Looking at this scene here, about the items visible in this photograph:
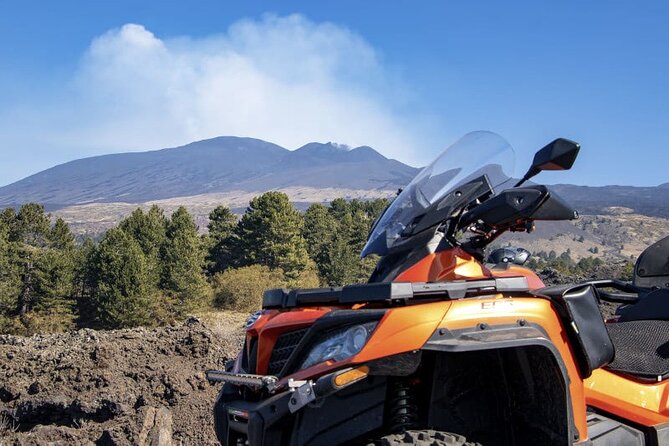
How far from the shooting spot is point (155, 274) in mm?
36000

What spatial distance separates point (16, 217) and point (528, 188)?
3930 centimetres

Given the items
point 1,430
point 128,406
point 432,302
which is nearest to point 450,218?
point 432,302

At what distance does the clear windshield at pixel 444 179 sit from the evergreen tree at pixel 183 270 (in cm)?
3276

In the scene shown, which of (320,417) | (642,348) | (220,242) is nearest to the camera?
(320,417)

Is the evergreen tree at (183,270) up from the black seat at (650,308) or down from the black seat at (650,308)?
down

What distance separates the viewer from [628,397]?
356 centimetres

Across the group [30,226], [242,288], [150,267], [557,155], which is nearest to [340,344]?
[557,155]

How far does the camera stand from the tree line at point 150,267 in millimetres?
33031

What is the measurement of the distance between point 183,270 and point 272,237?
8.88m

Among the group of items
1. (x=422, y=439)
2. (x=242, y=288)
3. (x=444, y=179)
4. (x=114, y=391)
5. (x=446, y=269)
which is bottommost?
(x=242, y=288)

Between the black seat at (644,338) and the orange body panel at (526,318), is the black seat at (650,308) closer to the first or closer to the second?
the black seat at (644,338)

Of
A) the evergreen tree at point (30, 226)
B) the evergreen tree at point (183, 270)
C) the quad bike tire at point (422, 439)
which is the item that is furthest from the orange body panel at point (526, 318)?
the evergreen tree at point (30, 226)

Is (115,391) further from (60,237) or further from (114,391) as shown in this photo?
(60,237)

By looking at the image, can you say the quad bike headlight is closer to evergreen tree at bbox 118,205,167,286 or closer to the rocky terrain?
the rocky terrain
